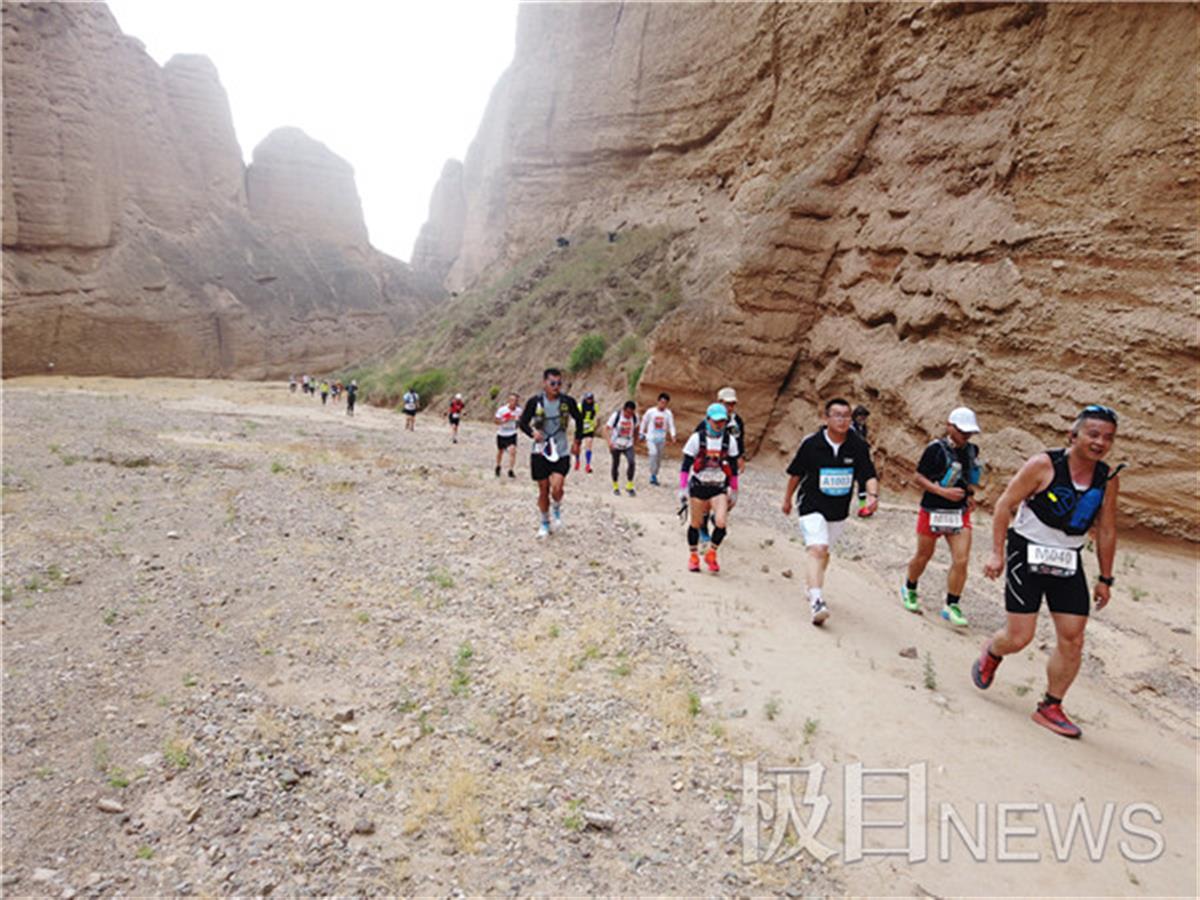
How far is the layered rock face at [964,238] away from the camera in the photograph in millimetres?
10023

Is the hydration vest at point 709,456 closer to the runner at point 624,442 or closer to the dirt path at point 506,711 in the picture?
the dirt path at point 506,711

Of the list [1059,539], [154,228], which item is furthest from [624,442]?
[154,228]

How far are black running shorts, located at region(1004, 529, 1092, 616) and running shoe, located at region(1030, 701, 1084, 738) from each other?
67cm

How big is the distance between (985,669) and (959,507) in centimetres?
189

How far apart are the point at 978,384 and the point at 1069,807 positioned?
33.1 feet

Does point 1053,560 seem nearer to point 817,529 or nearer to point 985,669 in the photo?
point 985,669

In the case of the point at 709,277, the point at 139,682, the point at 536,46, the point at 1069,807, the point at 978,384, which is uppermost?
the point at 536,46

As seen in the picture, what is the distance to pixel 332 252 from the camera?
65375 mm

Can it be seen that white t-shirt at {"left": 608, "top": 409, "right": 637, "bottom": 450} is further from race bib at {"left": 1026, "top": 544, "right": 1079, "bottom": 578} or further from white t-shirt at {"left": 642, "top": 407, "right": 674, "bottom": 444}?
race bib at {"left": 1026, "top": 544, "right": 1079, "bottom": 578}

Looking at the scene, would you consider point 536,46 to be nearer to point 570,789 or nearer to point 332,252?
point 332,252

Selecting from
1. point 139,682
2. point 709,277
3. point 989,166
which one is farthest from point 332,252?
point 139,682

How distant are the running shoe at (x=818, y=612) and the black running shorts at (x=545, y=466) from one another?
3475 millimetres

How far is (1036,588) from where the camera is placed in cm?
422

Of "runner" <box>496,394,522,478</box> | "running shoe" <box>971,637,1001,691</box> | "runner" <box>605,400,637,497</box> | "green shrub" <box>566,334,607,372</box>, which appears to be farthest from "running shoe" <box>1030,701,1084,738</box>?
"green shrub" <box>566,334,607,372</box>
